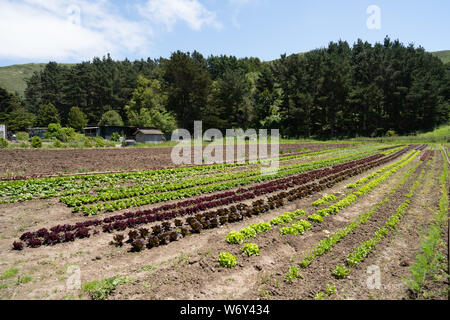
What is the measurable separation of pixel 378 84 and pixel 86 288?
7876cm

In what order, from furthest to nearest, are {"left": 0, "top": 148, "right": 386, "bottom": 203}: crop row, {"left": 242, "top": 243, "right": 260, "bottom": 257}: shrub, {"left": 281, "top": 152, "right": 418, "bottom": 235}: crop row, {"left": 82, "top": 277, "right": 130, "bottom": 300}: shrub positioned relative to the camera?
1. {"left": 0, "top": 148, "right": 386, "bottom": 203}: crop row
2. {"left": 281, "top": 152, "right": 418, "bottom": 235}: crop row
3. {"left": 242, "top": 243, "right": 260, "bottom": 257}: shrub
4. {"left": 82, "top": 277, "right": 130, "bottom": 300}: shrub

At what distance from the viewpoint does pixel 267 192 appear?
41.9ft

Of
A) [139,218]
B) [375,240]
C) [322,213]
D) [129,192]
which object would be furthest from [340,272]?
[129,192]

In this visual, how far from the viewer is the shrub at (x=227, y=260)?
587 cm

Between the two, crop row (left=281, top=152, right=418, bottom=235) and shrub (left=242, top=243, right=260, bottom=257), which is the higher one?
crop row (left=281, top=152, right=418, bottom=235)

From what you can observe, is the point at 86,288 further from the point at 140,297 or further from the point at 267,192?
the point at 267,192

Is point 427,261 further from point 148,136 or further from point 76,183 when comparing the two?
point 148,136

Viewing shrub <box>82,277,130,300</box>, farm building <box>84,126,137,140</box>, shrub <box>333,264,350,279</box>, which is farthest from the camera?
farm building <box>84,126,137,140</box>

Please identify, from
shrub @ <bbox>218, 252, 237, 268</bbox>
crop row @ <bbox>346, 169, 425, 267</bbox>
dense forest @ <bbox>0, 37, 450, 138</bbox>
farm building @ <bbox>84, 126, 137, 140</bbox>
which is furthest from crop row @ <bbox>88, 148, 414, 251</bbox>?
dense forest @ <bbox>0, 37, 450, 138</bbox>

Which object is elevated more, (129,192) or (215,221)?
(129,192)

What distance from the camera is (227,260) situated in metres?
5.89

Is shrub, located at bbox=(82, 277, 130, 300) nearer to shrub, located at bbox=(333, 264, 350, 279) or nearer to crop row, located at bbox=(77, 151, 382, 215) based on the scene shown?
shrub, located at bbox=(333, 264, 350, 279)

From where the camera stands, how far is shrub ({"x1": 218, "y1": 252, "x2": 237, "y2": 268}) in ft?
19.3

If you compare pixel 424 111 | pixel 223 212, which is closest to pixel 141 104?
pixel 223 212
